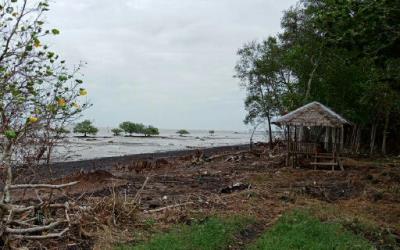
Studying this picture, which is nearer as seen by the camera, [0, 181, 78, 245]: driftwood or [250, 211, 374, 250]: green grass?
[0, 181, 78, 245]: driftwood

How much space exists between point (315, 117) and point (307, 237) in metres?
12.9

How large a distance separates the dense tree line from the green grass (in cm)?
567

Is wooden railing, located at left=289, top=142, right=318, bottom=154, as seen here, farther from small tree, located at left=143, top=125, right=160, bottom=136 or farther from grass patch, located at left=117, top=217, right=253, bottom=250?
small tree, located at left=143, top=125, right=160, bottom=136

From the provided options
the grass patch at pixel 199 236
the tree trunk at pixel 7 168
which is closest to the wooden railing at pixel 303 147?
the grass patch at pixel 199 236

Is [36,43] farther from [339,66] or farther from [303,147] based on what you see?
[339,66]

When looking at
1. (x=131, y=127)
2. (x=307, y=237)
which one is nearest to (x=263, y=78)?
(x=307, y=237)

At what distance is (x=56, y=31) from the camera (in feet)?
21.1

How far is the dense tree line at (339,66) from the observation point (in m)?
12.2

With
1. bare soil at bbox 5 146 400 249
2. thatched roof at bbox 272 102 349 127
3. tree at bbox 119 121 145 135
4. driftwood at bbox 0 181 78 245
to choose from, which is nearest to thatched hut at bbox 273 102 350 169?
thatched roof at bbox 272 102 349 127

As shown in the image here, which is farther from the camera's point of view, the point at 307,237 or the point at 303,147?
the point at 303,147

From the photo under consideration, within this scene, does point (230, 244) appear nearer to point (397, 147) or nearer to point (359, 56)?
point (359, 56)

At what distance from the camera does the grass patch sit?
7262 mm

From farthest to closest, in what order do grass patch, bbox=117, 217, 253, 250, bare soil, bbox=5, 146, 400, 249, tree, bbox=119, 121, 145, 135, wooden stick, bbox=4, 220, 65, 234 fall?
tree, bbox=119, 121, 145, 135, bare soil, bbox=5, 146, 400, 249, grass patch, bbox=117, 217, 253, 250, wooden stick, bbox=4, 220, 65, 234

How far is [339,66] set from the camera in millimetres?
27625
